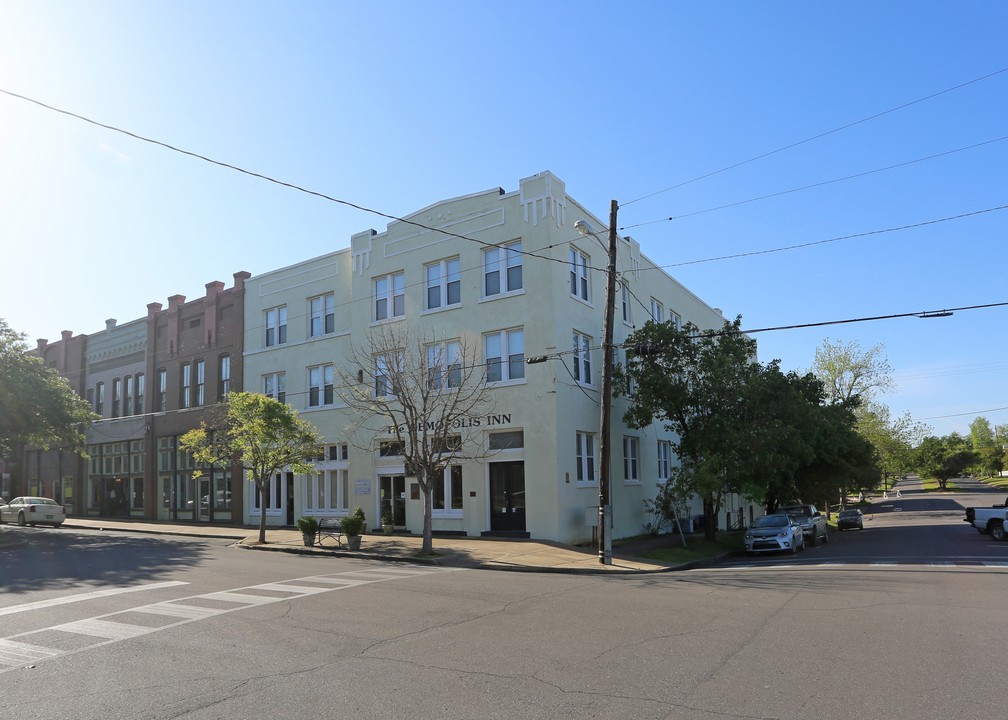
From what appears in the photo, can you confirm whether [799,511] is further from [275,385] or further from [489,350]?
[275,385]

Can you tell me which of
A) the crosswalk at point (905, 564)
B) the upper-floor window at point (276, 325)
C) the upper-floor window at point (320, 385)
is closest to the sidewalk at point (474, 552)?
the crosswalk at point (905, 564)

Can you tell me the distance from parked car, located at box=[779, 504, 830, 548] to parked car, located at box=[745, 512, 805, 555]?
175 cm

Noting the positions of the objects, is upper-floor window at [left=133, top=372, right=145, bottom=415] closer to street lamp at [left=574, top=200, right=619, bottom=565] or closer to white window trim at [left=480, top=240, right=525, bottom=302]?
white window trim at [left=480, top=240, right=525, bottom=302]

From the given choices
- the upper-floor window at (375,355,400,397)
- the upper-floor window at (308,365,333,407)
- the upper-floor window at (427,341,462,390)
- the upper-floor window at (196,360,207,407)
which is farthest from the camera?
the upper-floor window at (196,360,207,407)

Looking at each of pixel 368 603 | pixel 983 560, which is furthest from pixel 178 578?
pixel 983 560

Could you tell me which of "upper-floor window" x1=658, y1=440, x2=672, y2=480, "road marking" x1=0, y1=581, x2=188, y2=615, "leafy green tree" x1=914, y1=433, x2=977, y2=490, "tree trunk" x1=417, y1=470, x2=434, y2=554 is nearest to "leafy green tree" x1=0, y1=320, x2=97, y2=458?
"tree trunk" x1=417, y1=470, x2=434, y2=554

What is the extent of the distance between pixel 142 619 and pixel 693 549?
1913 cm

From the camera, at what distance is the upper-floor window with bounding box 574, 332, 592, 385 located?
85.6 feet

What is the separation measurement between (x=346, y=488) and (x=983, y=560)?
868 inches

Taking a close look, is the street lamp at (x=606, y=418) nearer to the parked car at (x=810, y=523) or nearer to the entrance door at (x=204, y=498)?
the parked car at (x=810, y=523)

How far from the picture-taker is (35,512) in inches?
1359

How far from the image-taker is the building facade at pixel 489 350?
24.7m

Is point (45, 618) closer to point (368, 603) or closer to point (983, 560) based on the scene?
point (368, 603)

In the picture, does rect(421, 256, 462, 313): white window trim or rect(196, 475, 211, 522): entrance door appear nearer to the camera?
rect(421, 256, 462, 313): white window trim
